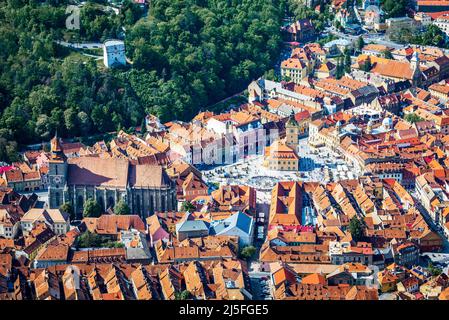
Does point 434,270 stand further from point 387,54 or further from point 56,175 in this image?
point 387,54

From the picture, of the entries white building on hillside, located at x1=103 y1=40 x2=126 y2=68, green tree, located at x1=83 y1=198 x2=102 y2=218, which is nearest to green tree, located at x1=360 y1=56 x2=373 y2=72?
white building on hillside, located at x1=103 y1=40 x2=126 y2=68

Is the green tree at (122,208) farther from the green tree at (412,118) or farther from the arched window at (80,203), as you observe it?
the green tree at (412,118)

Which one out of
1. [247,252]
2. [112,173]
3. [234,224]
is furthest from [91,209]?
[247,252]

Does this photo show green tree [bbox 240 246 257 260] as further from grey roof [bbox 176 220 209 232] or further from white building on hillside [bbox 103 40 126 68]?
white building on hillside [bbox 103 40 126 68]

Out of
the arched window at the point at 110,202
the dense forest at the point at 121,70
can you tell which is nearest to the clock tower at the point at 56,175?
the arched window at the point at 110,202

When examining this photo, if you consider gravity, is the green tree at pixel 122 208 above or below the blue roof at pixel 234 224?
below
